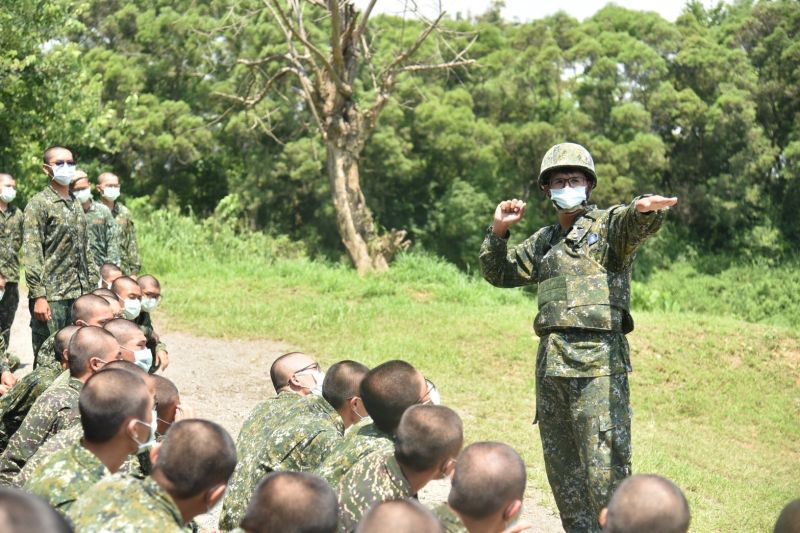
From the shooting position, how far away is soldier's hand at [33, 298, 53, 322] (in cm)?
777

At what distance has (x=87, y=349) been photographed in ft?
16.5

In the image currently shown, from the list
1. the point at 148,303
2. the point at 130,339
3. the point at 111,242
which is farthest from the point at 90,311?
the point at 111,242

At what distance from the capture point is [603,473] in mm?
4707

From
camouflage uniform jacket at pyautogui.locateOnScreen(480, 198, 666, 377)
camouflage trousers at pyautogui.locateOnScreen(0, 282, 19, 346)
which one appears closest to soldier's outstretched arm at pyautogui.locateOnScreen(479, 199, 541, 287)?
camouflage uniform jacket at pyautogui.locateOnScreen(480, 198, 666, 377)

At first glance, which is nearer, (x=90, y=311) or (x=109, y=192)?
(x=90, y=311)

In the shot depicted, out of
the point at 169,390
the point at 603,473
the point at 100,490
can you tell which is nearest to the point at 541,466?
the point at 603,473

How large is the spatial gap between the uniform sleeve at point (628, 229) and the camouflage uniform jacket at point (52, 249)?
4558mm

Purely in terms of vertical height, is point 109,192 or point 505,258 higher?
point 505,258

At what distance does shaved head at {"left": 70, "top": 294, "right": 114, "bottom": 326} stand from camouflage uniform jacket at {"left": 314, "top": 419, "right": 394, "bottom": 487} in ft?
7.97

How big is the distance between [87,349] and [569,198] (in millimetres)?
2494

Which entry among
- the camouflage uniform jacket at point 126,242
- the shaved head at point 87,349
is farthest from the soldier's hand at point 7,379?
the shaved head at point 87,349

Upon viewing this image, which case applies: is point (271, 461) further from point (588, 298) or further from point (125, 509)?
point (588, 298)

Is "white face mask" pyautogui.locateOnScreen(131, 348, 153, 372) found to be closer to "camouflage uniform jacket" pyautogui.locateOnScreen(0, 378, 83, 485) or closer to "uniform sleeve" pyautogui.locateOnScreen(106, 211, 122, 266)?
"camouflage uniform jacket" pyautogui.locateOnScreen(0, 378, 83, 485)

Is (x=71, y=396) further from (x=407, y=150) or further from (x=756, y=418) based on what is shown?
(x=407, y=150)
